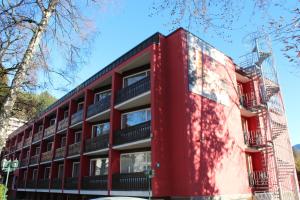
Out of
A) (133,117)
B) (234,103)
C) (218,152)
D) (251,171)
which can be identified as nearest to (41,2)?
(133,117)

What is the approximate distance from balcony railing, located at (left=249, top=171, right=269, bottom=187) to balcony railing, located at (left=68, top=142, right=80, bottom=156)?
14.1 meters

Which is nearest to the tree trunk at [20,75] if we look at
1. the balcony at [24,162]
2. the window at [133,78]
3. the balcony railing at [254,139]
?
the window at [133,78]

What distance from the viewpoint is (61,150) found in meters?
27.2

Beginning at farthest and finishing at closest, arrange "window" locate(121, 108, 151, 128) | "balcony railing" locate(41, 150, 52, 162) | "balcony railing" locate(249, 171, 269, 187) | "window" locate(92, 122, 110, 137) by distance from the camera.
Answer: "balcony railing" locate(41, 150, 52, 162)
"window" locate(92, 122, 110, 137)
"balcony railing" locate(249, 171, 269, 187)
"window" locate(121, 108, 151, 128)

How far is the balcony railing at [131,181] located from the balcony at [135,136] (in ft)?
6.28

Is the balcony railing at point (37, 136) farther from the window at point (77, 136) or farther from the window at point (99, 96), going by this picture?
the window at point (99, 96)

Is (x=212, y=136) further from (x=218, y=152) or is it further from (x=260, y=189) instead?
(x=260, y=189)

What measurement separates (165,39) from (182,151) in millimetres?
8062

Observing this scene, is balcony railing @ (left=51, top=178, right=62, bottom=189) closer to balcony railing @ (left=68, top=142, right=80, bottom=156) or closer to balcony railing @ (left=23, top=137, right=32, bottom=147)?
balcony railing @ (left=68, top=142, right=80, bottom=156)

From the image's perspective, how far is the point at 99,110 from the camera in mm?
22219

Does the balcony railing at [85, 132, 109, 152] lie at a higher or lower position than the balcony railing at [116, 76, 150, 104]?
lower

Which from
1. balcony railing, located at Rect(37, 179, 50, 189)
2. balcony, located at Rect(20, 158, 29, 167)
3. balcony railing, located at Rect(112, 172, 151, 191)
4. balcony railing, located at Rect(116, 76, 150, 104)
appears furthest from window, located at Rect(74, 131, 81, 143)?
balcony, located at Rect(20, 158, 29, 167)

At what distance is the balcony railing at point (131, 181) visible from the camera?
1575 cm

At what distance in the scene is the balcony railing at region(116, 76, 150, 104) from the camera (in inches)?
703
